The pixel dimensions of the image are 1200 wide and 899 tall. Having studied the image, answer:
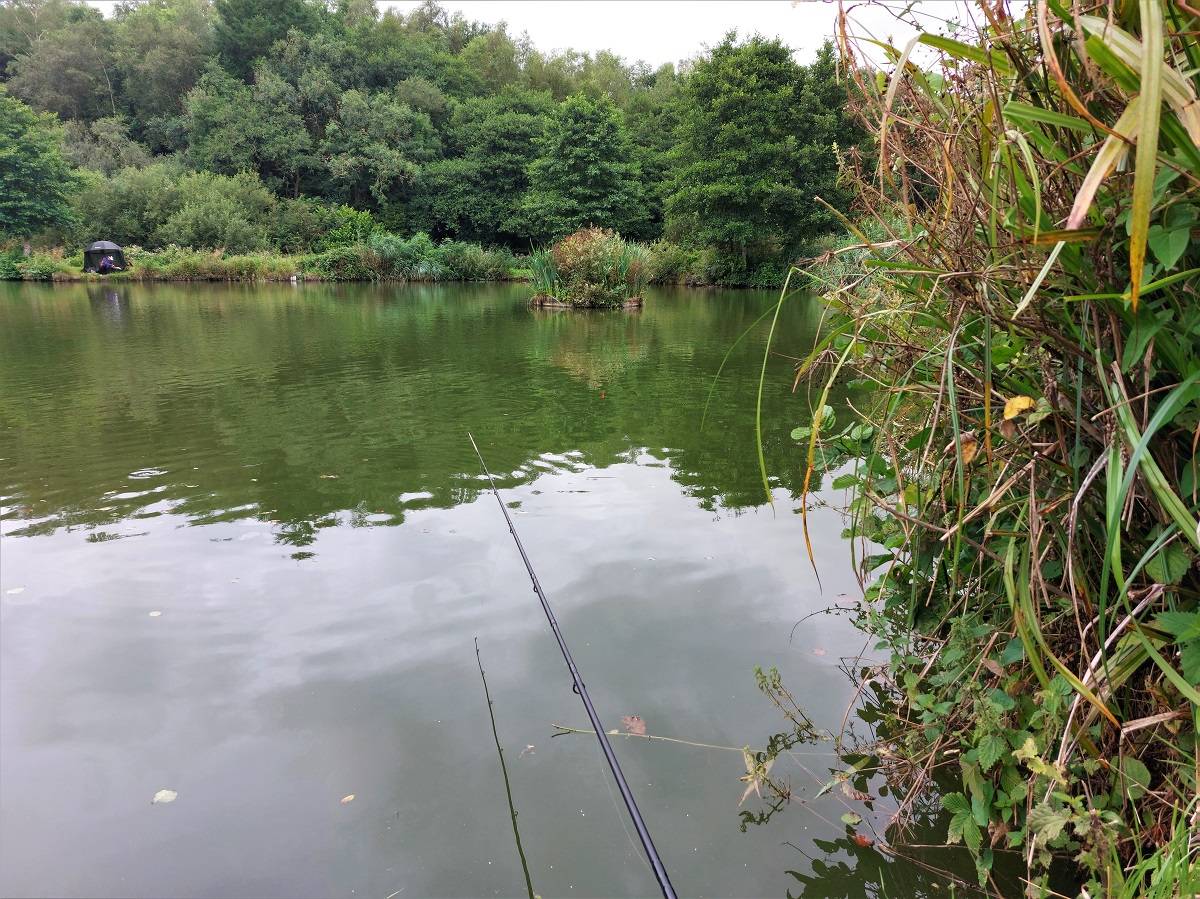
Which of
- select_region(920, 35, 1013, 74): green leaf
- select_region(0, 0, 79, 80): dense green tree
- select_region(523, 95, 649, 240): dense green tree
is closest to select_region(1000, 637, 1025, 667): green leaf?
select_region(920, 35, 1013, 74): green leaf

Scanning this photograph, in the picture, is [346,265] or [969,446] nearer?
[969,446]

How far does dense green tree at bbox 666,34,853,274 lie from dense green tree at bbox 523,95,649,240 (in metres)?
5.54

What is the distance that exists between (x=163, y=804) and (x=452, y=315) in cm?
1468

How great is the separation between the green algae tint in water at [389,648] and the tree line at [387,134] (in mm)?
18561

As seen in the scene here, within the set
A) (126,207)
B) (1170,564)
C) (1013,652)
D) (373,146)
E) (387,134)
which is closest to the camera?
(1170,564)

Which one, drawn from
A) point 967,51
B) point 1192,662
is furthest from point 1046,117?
point 1192,662

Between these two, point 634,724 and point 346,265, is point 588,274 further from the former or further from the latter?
point 346,265

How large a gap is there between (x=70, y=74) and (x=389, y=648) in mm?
62663

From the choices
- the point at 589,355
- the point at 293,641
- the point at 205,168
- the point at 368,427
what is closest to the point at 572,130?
the point at 205,168

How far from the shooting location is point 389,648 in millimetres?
2826

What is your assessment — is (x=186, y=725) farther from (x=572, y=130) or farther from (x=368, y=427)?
(x=572, y=130)

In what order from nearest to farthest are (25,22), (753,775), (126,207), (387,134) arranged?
(753,775) < (126,207) < (387,134) < (25,22)

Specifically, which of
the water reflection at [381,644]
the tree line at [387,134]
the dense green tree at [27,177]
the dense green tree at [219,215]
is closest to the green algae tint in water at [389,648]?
the water reflection at [381,644]

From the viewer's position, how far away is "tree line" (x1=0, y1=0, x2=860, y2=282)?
2847cm
